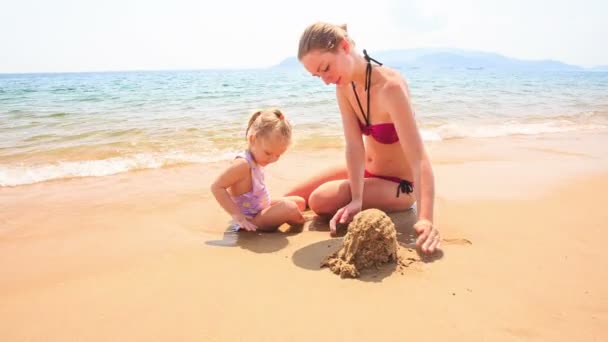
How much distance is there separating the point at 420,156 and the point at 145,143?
17.7 ft

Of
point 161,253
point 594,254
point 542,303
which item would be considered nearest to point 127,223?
point 161,253

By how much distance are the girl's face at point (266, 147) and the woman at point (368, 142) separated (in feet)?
1.67

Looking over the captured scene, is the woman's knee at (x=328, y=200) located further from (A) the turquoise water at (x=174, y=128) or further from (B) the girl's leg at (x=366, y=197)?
(A) the turquoise water at (x=174, y=128)

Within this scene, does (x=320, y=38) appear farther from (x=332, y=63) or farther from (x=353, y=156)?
(x=353, y=156)

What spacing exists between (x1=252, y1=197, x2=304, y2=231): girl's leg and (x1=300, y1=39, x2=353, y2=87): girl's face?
98 cm

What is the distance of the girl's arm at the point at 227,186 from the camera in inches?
123

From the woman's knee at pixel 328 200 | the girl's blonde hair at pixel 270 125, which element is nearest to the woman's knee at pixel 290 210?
the woman's knee at pixel 328 200

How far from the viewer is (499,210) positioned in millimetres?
3463

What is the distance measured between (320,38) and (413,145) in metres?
0.92

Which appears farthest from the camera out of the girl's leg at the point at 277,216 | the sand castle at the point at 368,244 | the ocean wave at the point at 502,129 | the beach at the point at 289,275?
the ocean wave at the point at 502,129

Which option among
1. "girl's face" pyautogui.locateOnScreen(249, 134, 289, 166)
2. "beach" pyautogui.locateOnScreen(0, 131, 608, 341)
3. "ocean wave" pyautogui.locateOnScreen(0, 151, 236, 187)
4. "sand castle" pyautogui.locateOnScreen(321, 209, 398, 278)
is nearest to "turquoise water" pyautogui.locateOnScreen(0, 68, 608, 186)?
"ocean wave" pyautogui.locateOnScreen(0, 151, 236, 187)

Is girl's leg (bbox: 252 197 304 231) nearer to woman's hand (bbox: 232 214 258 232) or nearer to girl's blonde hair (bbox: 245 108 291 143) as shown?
woman's hand (bbox: 232 214 258 232)

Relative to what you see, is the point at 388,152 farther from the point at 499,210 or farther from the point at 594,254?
the point at 594,254

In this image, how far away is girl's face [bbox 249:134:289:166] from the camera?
3.09 metres
